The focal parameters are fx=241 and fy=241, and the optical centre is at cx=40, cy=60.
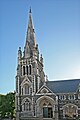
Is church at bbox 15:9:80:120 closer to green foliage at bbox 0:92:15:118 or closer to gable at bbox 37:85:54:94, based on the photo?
gable at bbox 37:85:54:94

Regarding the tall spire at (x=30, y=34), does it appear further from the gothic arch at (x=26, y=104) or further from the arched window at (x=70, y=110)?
the arched window at (x=70, y=110)

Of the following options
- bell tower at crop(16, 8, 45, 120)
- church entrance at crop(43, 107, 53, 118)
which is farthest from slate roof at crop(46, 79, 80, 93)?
church entrance at crop(43, 107, 53, 118)

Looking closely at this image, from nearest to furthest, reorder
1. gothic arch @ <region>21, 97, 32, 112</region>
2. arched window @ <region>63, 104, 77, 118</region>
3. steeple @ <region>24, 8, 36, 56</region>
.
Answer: arched window @ <region>63, 104, 77, 118</region>
gothic arch @ <region>21, 97, 32, 112</region>
steeple @ <region>24, 8, 36, 56</region>

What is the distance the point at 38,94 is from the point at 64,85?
6609mm

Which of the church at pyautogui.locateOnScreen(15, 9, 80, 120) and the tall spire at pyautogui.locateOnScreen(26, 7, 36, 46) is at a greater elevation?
the tall spire at pyautogui.locateOnScreen(26, 7, 36, 46)

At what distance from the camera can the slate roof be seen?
5444 cm

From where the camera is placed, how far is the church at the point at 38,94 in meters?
52.1

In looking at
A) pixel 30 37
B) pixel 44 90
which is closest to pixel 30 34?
pixel 30 37

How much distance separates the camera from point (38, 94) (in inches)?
2140

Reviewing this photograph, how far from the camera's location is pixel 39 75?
5781 cm

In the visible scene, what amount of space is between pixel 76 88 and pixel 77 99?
3.01 metres

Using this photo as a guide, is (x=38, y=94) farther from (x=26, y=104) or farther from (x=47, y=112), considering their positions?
(x=47, y=112)

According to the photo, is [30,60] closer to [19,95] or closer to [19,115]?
[19,95]

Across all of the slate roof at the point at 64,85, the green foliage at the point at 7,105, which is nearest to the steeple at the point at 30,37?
the slate roof at the point at 64,85
